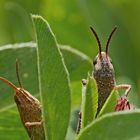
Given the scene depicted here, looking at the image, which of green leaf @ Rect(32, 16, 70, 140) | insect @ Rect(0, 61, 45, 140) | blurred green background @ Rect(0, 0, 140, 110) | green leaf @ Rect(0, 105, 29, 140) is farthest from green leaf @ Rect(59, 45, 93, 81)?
green leaf @ Rect(32, 16, 70, 140)

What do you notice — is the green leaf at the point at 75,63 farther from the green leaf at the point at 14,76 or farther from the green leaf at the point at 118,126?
the green leaf at the point at 118,126

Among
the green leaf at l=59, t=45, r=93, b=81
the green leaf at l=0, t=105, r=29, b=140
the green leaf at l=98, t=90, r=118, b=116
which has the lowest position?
the green leaf at l=0, t=105, r=29, b=140

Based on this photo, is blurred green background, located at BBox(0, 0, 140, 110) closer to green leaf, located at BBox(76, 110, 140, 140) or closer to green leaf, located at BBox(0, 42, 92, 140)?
green leaf, located at BBox(0, 42, 92, 140)

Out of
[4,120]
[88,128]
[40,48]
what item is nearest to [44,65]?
[40,48]

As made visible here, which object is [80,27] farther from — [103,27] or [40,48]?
[40,48]

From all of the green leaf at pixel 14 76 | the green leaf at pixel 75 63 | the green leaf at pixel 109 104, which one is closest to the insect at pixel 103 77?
the green leaf at pixel 109 104

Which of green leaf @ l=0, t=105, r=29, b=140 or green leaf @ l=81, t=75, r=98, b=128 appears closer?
green leaf @ l=81, t=75, r=98, b=128

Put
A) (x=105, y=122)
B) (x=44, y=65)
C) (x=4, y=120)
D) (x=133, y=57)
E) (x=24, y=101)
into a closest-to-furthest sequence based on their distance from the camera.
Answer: (x=105, y=122), (x=44, y=65), (x=24, y=101), (x=4, y=120), (x=133, y=57)
